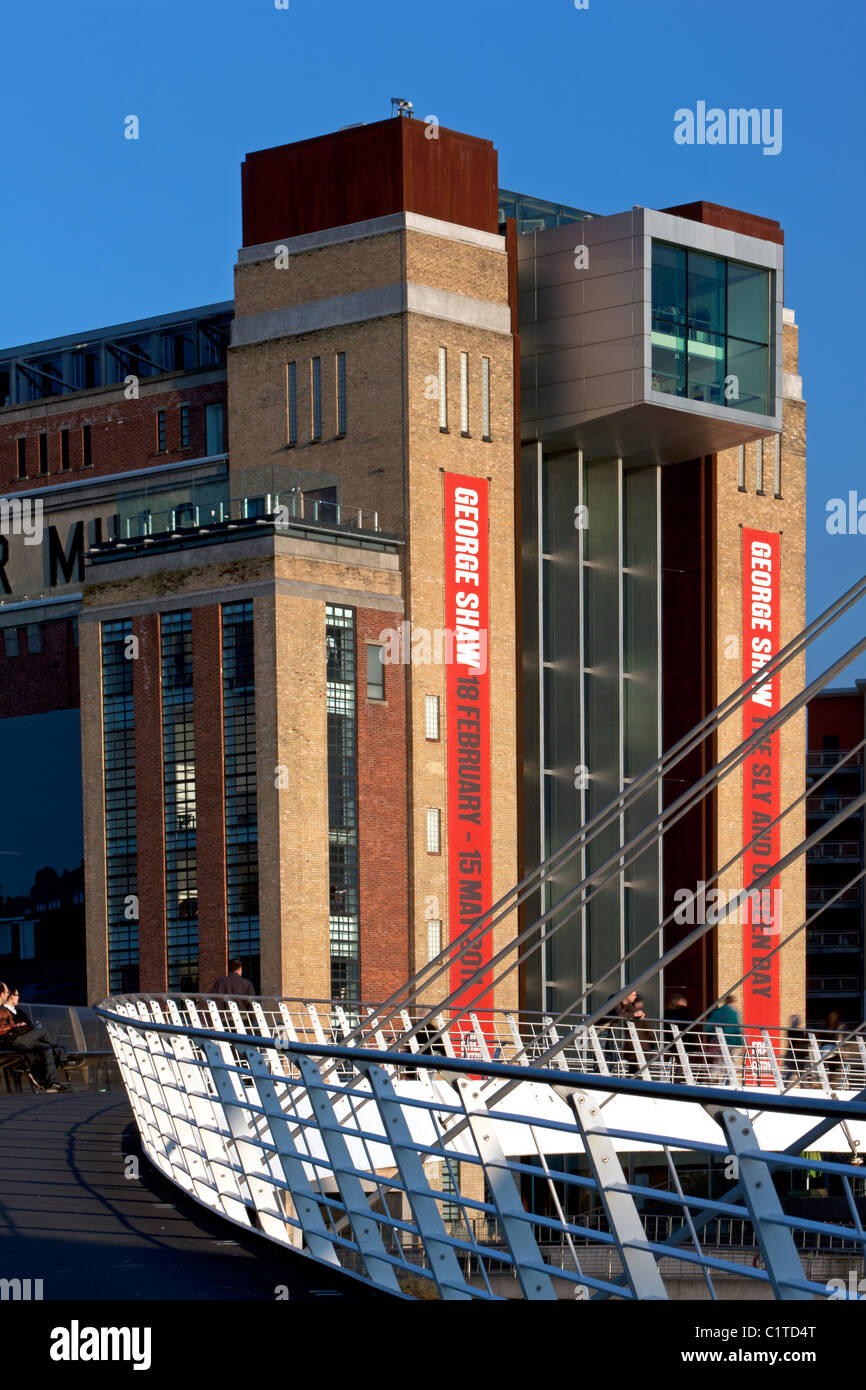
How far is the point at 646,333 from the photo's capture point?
48.9 meters

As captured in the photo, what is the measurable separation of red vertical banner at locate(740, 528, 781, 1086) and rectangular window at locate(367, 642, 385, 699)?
39.7 ft

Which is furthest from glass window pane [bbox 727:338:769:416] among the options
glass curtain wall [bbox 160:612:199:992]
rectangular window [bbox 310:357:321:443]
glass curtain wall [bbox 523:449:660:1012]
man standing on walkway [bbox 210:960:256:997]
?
man standing on walkway [bbox 210:960:256:997]

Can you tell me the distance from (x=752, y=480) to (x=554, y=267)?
371 inches

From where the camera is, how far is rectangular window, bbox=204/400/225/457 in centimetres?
5533

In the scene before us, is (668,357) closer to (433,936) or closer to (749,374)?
(749,374)

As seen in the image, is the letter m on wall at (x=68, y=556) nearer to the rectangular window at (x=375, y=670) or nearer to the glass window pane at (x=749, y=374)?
the rectangular window at (x=375, y=670)

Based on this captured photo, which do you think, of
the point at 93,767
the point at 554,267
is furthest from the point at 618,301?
the point at 93,767

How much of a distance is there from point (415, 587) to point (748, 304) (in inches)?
430

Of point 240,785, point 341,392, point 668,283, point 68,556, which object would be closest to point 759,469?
point 668,283

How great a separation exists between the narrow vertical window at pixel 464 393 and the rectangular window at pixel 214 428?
8.73 metres

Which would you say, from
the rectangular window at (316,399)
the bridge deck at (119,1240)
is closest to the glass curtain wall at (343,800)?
the rectangular window at (316,399)

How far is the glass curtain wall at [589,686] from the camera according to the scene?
168 feet

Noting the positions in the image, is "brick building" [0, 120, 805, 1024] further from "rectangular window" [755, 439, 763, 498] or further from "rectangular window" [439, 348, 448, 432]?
"rectangular window" [755, 439, 763, 498]
